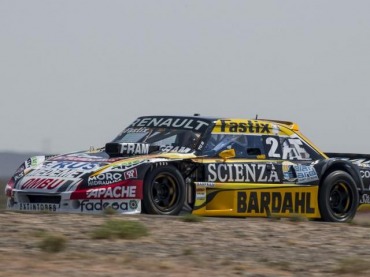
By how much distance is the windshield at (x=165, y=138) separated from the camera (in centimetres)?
1416

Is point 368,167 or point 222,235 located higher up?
point 368,167

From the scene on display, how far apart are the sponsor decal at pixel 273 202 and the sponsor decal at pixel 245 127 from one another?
92cm

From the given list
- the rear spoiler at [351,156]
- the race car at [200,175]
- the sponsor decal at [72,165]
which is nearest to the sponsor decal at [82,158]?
the race car at [200,175]

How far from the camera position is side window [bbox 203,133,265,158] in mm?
14203

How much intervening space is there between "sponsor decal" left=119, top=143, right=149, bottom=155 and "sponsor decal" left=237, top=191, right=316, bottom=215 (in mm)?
1350

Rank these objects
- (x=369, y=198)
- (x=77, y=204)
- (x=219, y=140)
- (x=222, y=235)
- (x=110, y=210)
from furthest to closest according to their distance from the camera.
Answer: (x=369, y=198)
(x=219, y=140)
(x=77, y=204)
(x=110, y=210)
(x=222, y=235)

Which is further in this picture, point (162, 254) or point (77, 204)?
point (77, 204)

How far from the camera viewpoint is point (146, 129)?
48.7 ft

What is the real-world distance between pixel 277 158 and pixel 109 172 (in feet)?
9.17

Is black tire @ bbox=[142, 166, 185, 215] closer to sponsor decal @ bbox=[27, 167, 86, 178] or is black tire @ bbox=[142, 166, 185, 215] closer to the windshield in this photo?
the windshield

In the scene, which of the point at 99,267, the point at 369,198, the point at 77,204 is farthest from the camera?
the point at 369,198

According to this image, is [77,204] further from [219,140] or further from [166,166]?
[219,140]

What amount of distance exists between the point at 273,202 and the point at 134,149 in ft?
6.61

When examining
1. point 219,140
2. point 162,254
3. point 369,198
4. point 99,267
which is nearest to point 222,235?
point 162,254
